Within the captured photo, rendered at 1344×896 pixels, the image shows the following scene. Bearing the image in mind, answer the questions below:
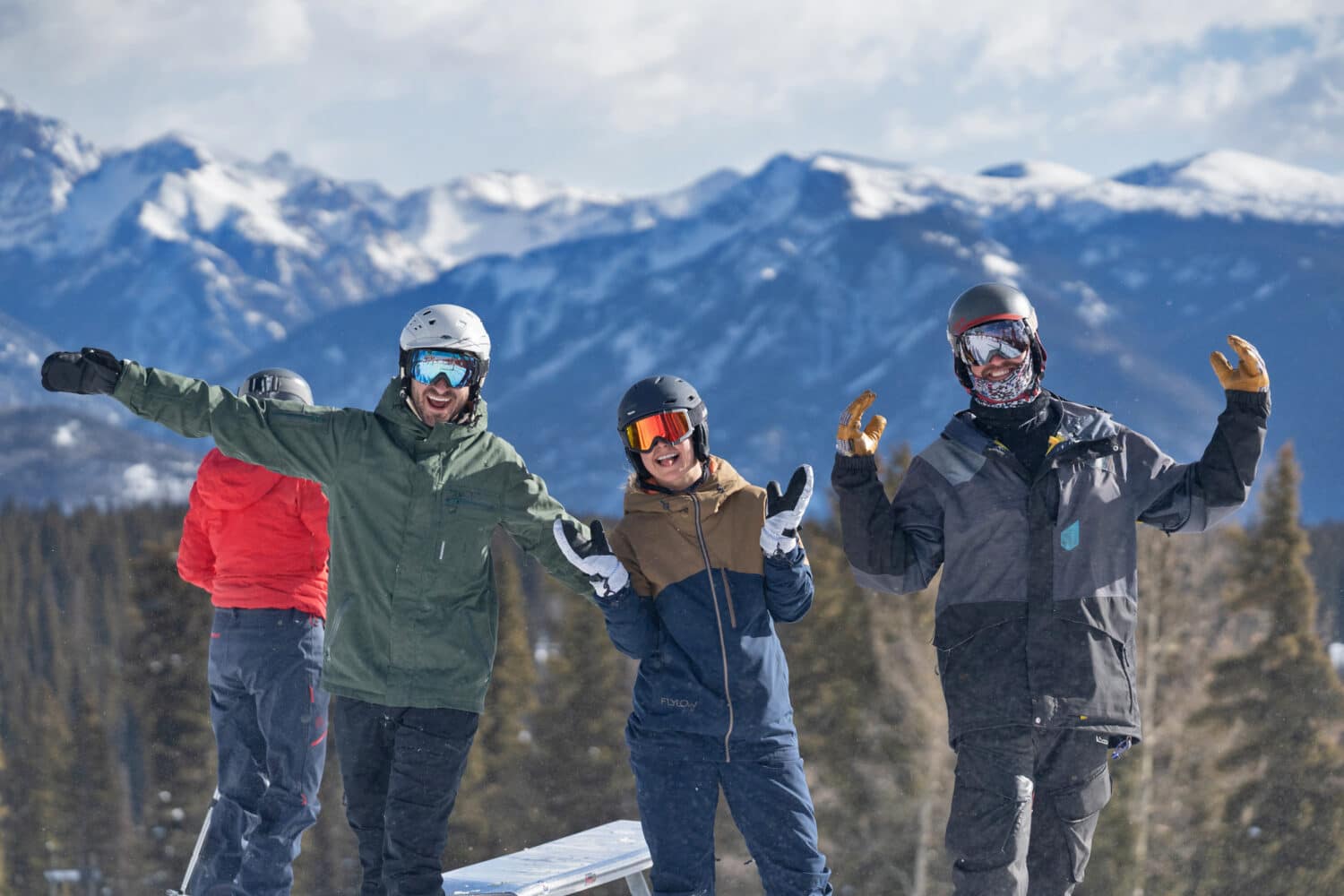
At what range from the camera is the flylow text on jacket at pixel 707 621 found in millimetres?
4613

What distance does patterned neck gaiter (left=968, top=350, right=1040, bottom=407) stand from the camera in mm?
4531

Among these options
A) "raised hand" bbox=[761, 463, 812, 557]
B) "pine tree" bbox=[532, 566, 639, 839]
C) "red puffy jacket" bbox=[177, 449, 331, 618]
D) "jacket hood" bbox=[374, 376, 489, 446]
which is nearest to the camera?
"raised hand" bbox=[761, 463, 812, 557]

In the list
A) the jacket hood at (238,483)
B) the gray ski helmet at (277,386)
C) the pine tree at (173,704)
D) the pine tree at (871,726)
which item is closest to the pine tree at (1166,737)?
the pine tree at (871,726)

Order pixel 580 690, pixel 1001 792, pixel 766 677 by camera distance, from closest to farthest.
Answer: pixel 1001 792 → pixel 766 677 → pixel 580 690

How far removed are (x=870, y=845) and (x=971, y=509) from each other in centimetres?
3409

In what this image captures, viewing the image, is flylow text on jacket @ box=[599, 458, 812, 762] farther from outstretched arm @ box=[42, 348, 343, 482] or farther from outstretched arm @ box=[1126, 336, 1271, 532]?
outstretched arm @ box=[42, 348, 343, 482]

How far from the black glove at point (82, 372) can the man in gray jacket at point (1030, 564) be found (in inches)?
102

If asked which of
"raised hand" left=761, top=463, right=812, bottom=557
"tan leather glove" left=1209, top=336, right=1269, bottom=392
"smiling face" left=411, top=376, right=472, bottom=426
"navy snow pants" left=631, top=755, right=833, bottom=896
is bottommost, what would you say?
"navy snow pants" left=631, top=755, right=833, bottom=896

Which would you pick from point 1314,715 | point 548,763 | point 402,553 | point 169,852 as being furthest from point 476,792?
point 402,553

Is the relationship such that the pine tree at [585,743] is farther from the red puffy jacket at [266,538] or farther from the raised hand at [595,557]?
the raised hand at [595,557]

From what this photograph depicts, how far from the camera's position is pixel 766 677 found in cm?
467

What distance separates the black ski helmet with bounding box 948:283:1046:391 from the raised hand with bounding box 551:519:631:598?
133 cm

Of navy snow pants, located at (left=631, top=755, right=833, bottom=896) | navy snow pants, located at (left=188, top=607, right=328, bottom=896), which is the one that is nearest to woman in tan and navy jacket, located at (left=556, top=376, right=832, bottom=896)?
navy snow pants, located at (left=631, top=755, right=833, bottom=896)

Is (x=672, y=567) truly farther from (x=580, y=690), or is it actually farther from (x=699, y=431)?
(x=580, y=690)
